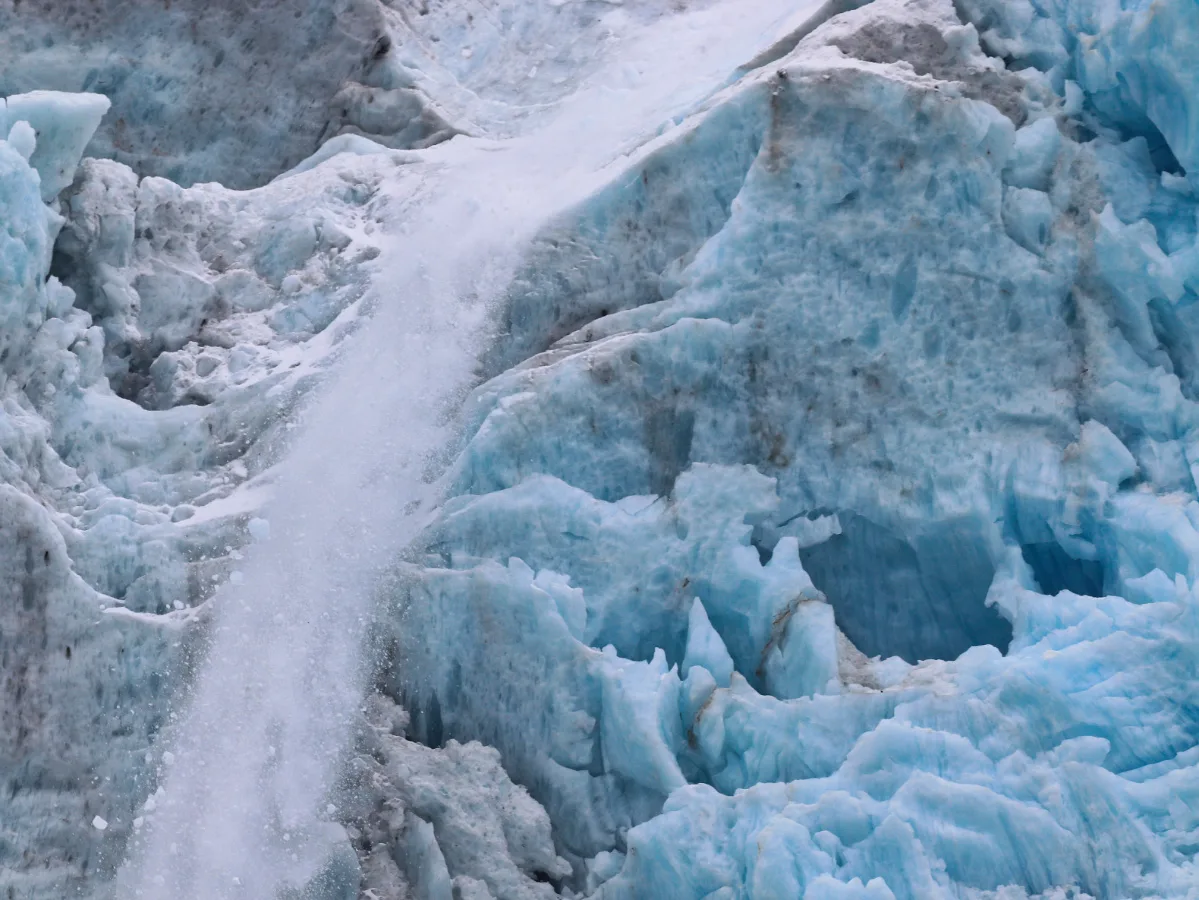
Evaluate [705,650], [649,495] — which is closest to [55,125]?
[649,495]

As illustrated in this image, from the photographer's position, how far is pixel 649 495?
32.0 ft

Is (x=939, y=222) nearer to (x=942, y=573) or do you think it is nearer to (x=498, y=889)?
(x=942, y=573)

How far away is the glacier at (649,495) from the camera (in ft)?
26.7

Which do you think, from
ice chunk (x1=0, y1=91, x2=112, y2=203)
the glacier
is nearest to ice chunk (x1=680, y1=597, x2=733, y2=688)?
the glacier

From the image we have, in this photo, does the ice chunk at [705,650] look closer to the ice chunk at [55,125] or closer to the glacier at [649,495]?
the glacier at [649,495]

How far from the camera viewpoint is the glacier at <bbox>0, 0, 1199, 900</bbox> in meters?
8.15

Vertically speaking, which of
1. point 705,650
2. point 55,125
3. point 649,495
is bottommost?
point 705,650

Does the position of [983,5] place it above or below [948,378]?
above

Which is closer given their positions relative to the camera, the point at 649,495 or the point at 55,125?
the point at 649,495

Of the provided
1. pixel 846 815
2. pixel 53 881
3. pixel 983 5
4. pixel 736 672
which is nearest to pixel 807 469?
pixel 736 672

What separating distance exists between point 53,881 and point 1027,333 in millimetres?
7951

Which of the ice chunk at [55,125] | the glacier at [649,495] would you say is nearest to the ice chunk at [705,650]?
the glacier at [649,495]

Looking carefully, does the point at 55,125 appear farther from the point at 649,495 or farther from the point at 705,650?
the point at 705,650

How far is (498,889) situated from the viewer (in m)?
8.23
